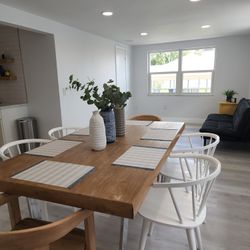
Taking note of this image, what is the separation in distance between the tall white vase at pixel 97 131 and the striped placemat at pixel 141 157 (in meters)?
0.20

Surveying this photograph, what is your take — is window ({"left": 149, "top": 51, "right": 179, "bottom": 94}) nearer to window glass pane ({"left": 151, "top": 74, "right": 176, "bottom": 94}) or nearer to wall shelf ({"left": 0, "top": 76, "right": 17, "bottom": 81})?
window glass pane ({"left": 151, "top": 74, "right": 176, "bottom": 94})

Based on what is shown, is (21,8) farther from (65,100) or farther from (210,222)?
(210,222)

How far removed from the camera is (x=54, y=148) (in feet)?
5.18

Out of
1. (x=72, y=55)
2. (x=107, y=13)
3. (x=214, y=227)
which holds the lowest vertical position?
(x=214, y=227)

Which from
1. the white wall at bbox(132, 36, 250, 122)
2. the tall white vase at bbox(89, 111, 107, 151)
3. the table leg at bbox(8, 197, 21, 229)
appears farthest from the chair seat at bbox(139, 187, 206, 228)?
the white wall at bbox(132, 36, 250, 122)

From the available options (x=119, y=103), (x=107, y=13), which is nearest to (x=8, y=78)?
(x=107, y=13)

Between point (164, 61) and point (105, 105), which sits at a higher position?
point (164, 61)

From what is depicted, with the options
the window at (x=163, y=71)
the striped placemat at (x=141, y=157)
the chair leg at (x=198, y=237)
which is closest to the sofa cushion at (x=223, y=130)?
the chair leg at (x=198, y=237)

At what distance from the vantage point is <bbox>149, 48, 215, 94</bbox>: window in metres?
5.93

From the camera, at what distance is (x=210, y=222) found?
190cm

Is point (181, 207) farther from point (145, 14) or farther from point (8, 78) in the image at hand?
point (8, 78)

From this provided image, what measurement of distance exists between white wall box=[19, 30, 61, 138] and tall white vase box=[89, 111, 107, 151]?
247 cm

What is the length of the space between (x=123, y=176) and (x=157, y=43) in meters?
5.75

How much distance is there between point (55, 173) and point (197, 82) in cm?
571
